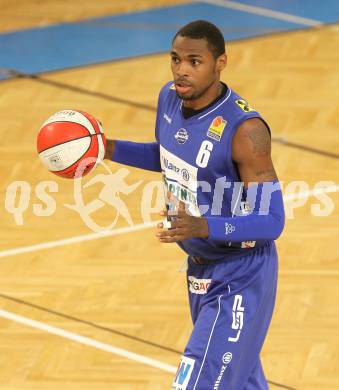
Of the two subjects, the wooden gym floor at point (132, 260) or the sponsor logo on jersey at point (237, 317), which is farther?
the wooden gym floor at point (132, 260)

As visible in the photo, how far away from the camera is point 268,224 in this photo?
18.1 feet

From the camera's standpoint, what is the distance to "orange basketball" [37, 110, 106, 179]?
6.19 m

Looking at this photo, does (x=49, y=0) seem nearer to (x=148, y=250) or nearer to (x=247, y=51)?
(x=247, y=51)

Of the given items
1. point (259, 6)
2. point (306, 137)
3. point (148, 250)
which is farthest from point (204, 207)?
point (259, 6)

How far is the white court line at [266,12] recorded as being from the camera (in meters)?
14.8

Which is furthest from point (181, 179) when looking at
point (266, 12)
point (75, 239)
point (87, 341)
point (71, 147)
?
point (266, 12)

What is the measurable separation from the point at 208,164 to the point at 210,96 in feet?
1.10

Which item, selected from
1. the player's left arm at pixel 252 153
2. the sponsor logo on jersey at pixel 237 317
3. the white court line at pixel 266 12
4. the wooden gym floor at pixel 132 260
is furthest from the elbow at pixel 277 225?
the white court line at pixel 266 12

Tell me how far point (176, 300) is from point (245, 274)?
8.26 feet

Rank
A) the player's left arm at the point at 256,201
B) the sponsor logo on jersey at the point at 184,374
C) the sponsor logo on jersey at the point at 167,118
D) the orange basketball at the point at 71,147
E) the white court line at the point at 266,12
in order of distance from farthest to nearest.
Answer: the white court line at the point at 266,12 < the orange basketball at the point at 71,147 < the sponsor logo on jersey at the point at 167,118 < the sponsor logo on jersey at the point at 184,374 < the player's left arm at the point at 256,201

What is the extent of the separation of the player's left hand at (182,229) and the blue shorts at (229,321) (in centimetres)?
45

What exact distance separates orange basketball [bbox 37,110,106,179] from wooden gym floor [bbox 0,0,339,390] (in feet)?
5.12

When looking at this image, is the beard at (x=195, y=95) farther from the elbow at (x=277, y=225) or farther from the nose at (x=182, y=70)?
the elbow at (x=277, y=225)

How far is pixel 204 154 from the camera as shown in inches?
224
